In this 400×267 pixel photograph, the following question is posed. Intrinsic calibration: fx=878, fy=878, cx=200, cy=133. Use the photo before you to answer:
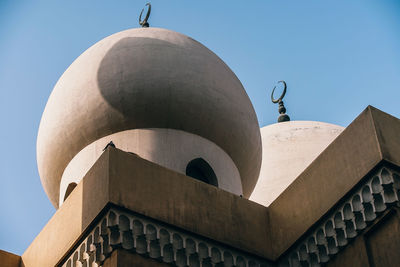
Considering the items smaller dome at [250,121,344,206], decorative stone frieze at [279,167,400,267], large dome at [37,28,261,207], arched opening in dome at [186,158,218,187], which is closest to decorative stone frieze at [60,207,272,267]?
decorative stone frieze at [279,167,400,267]

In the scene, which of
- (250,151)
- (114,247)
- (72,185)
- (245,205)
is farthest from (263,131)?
(114,247)

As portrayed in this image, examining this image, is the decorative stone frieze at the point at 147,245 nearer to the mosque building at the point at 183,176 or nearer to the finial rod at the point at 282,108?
the mosque building at the point at 183,176

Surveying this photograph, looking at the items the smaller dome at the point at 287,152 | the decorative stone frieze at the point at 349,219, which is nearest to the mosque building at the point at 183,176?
the decorative stone frieze at the point at 349,219

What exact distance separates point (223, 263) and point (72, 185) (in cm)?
261

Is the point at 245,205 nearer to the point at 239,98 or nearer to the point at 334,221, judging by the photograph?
Result: the point at 334,221

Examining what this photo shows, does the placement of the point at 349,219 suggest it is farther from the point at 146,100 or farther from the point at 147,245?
the point at 146,100

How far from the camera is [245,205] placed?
812 cm

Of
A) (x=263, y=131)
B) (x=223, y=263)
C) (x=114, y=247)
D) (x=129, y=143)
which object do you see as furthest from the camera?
(x=263, y=131)

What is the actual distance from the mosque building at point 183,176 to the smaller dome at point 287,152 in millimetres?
2468

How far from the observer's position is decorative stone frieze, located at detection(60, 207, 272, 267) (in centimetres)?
718

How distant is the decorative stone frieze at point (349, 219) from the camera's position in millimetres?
7082

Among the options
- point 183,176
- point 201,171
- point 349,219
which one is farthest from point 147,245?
point 201,171

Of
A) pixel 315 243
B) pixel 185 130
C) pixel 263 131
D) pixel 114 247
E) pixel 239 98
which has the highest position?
pixel 263 131

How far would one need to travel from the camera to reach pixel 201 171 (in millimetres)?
9586
